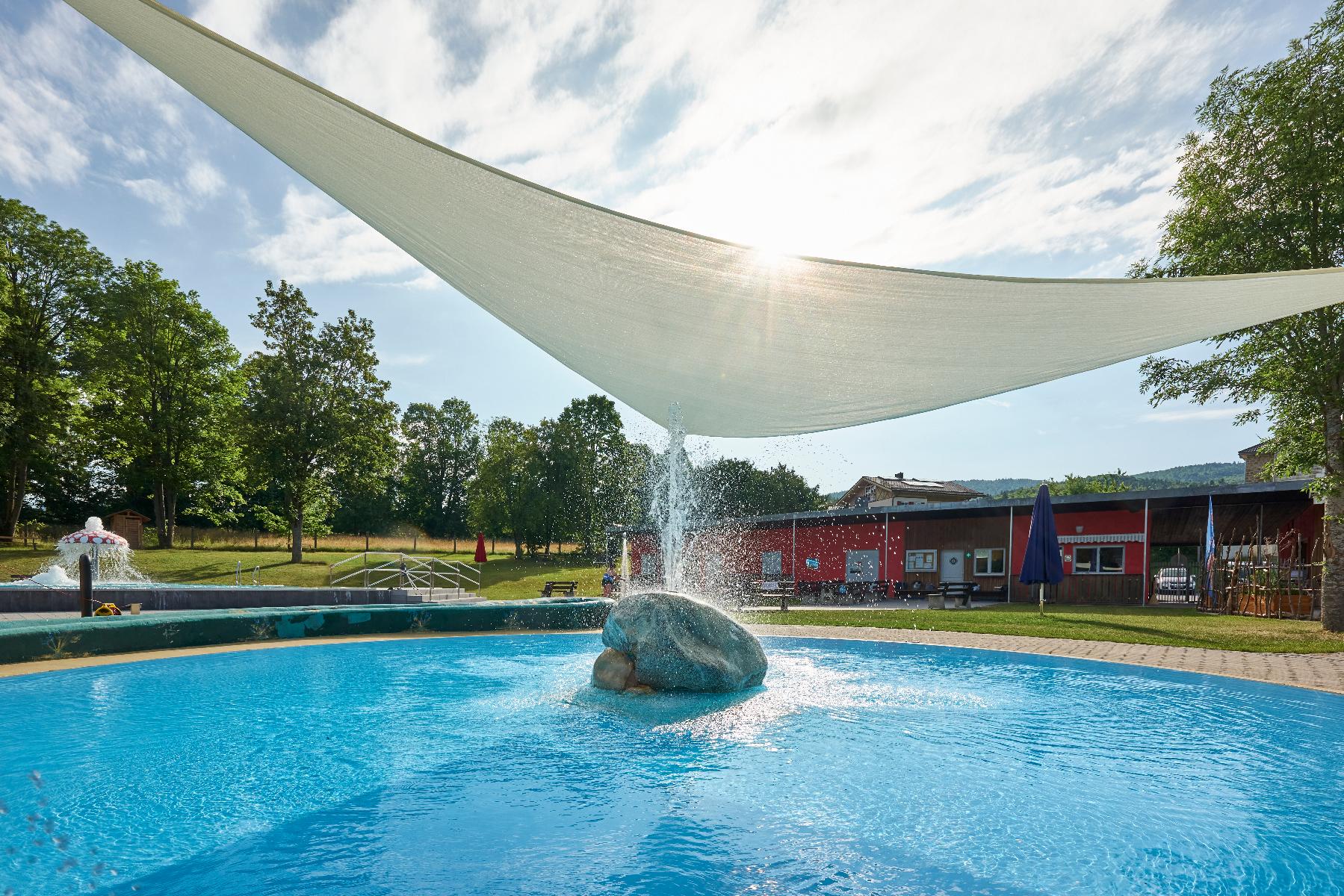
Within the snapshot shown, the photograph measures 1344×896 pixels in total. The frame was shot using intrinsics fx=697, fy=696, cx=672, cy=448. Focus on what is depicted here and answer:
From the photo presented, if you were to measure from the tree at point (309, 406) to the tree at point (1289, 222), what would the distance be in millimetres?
23006

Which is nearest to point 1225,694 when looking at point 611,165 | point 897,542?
point 611,165

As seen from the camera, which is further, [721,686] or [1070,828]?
[721,686]

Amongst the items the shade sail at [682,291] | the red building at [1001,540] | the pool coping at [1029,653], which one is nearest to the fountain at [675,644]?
the shade sail at [682,291]

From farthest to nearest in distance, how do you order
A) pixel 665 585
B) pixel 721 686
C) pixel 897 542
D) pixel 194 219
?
pixel 897 542 < pixel 194 219 < pixel 665 585 < pixel 721 686

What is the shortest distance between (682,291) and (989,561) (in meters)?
19.4

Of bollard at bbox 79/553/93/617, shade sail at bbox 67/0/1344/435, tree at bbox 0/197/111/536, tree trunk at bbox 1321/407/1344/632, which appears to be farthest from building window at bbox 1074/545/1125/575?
tree at bbox 0/197/111/536

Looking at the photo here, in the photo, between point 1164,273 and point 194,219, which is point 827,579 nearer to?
point 1164,273

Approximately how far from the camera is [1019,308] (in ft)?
14.6

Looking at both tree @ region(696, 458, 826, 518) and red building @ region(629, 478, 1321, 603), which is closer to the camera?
red building @ region(629, 478, 1321, 603)

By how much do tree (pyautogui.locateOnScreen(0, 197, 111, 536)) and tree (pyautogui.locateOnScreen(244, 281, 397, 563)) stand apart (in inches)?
189

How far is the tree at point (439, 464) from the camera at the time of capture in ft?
153

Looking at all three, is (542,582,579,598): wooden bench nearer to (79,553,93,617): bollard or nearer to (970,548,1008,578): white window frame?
(79,553,93,617): bollard

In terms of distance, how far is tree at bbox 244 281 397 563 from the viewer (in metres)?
22.6

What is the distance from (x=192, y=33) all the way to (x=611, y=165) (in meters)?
2.76
